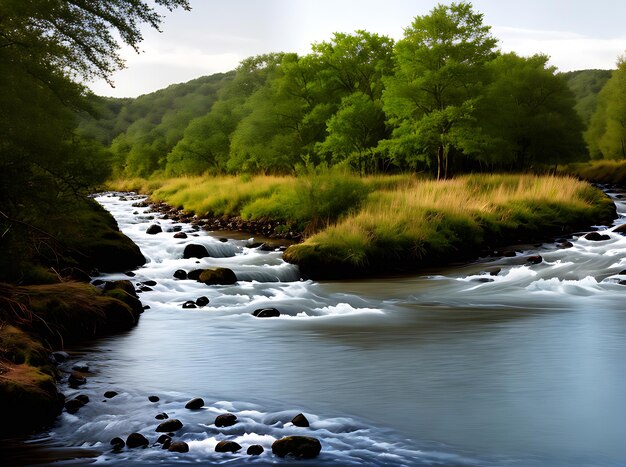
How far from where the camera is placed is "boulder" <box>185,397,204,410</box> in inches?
274

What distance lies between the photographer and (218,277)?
50.6 ft

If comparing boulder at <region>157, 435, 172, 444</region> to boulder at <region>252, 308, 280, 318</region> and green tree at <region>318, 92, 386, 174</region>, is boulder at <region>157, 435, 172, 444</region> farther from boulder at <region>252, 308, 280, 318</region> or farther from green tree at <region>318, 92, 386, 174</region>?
green tree at <region>318, 92, 386, 174</region>

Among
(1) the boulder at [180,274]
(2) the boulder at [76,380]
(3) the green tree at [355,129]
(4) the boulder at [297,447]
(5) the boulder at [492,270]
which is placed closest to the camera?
(4) the boulder at [297,447]

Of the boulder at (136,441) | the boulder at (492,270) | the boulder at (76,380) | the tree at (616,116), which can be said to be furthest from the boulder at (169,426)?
the tree at (616,116)

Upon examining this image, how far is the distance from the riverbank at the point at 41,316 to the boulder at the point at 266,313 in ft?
7.37

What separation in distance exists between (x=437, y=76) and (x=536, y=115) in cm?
2032

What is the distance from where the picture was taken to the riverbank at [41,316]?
20.8 ft

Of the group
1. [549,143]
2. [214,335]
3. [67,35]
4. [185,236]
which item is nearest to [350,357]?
[214,335]

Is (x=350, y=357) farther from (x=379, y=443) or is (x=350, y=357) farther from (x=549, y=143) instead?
(x=549, y=143)

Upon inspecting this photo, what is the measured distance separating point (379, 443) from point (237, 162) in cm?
4737

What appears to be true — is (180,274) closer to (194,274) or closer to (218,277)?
(194,274)

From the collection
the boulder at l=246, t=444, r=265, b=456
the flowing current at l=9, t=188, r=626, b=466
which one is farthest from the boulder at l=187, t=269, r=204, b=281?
the boulder at l=246, t=444, r=265, b=456

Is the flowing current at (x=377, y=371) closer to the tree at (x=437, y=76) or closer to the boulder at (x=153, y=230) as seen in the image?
the boulder at (x=153, y=230)

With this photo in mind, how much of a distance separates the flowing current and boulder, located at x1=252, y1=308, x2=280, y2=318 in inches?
7.0
